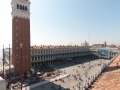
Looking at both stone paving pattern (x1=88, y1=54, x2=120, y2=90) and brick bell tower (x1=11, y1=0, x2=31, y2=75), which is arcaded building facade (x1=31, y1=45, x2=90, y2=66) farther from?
stone paving pattern (x1=88, y1=54, x2=120, y2=90)

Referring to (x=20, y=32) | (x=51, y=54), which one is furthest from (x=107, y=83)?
(x=51, y=54)

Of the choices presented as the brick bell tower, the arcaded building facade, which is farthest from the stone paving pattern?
the arcaded building facade

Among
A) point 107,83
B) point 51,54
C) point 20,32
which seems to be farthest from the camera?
point 51,54

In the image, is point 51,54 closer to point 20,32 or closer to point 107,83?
point 20,32

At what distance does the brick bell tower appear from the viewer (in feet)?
175

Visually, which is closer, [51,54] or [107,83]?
[107,83]

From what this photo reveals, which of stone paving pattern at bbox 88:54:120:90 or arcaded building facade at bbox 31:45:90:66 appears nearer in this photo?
stone paving pattern at bbox 88:54:120:90

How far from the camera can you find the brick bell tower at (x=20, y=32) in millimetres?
53237

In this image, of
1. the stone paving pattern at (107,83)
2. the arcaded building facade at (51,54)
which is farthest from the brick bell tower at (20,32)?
the stone paving pattern at (107,83)

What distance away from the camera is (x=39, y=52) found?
7450 cm

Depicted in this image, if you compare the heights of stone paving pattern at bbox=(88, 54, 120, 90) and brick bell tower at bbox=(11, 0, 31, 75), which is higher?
brick bell tower at bbox=(11, 0, 31, 75)

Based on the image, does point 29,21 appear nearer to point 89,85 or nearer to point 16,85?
point 16,85

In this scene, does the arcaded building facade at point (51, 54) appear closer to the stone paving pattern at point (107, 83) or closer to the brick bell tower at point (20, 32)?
the brick bell tower at point (20, 32)

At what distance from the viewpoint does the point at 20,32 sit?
54844 millimetres
